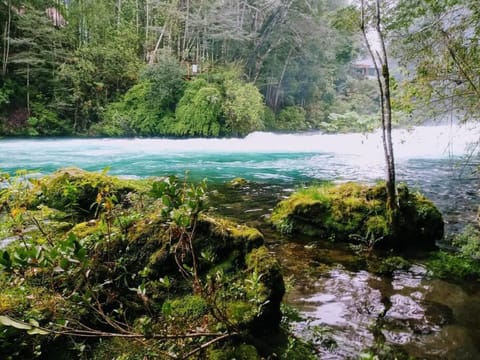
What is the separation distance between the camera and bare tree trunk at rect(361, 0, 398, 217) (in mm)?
4500

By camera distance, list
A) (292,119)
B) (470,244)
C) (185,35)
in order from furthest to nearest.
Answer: (292,119), (185,35), (470,244)

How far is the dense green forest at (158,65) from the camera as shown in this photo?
20594mm

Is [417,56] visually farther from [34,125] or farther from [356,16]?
[34,125]

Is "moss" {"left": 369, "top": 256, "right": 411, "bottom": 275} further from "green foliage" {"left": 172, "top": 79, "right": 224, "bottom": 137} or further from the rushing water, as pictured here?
"green foliage" {"left": 172, "top": 79, "right": 224, "bottom": 137}

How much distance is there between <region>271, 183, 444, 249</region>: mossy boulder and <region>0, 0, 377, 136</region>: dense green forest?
16.0 m

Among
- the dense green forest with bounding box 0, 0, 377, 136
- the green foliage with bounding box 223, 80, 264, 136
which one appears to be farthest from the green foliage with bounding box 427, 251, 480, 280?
the dense green forest with bounding box 0, 0, 377, 136

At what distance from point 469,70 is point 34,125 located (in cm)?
2225

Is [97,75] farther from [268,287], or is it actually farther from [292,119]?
[268,287]

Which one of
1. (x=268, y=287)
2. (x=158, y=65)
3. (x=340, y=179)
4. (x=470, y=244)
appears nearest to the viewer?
(x=268, y=287)

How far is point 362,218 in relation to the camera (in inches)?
202

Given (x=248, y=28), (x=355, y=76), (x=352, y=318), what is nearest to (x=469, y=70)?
(x=352, y=318)

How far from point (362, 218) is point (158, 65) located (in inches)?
770

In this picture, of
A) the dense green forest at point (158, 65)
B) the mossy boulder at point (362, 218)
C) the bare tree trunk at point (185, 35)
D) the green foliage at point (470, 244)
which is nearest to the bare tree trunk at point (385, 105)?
the mossy boulder at point (362, 218)

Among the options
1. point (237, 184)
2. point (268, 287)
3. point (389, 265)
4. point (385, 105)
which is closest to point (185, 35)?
point (237, 184)
